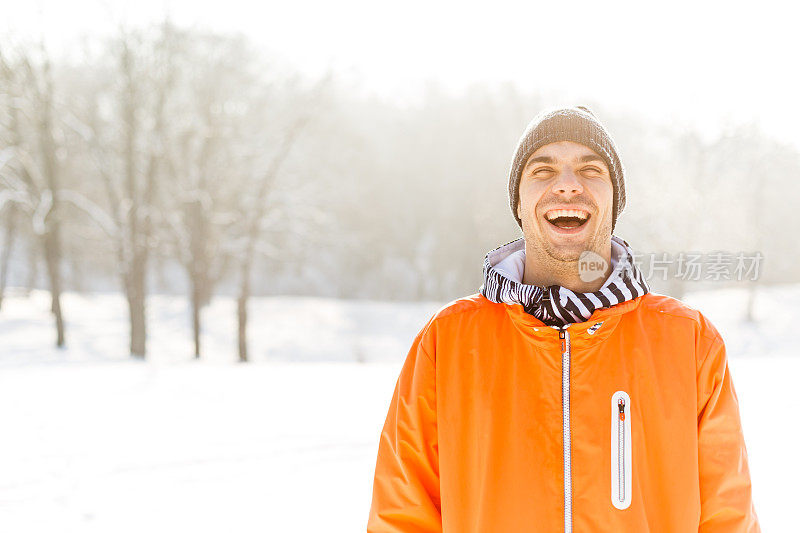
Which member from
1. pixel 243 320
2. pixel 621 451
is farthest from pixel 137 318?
pixel 621 451

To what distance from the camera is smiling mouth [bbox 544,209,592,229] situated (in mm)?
1803

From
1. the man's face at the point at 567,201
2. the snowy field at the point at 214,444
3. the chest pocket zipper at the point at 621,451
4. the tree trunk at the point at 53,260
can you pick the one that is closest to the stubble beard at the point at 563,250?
the man's face at the point at 567,201

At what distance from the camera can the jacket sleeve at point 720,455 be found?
5.43 feet

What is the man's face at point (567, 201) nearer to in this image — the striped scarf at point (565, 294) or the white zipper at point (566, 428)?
the striped scarf at point (565, 294)

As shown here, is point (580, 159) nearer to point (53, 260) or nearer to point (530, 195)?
point (530, 195)

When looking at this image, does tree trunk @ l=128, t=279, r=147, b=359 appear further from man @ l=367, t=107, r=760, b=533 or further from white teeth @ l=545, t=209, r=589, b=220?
white teeth @ l=545, t=209, r=589, b=220

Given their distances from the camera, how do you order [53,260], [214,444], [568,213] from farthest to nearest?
[53,260]
[214,444]
[568,213]

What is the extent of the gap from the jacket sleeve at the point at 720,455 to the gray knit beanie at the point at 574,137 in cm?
52

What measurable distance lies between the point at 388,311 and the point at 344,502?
79.5 feet

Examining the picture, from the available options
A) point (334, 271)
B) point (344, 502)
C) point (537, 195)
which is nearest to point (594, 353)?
point (537, 195)

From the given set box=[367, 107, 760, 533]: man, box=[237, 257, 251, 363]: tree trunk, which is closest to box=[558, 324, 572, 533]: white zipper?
box=[367, 107, 760, 533]: man

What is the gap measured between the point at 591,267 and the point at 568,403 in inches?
16.9

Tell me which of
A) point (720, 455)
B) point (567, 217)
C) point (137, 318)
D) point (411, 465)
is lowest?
point (137, 318)

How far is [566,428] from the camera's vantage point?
168 centimetres
